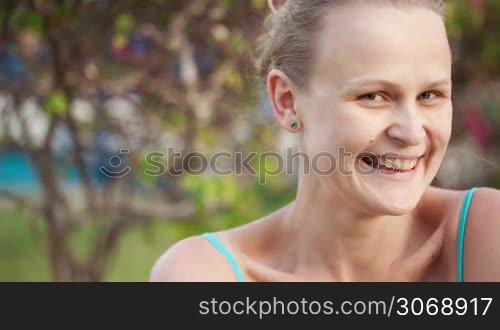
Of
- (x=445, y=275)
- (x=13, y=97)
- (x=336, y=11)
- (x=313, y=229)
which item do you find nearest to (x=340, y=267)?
(x=313, y=229)

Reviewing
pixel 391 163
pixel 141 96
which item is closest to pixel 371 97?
pixel 391 163

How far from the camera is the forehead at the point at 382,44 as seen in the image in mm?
1610

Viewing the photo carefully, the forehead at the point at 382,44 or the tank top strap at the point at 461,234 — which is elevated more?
the forehead at the point at 382,44

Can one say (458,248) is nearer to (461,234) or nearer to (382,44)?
(461,234)

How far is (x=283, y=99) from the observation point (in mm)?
1848

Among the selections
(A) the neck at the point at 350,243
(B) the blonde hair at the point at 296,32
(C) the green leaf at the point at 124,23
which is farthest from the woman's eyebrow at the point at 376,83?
(C) the green leaf at the point at 124,23

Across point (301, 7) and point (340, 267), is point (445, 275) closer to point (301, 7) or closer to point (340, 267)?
point (340, 267)

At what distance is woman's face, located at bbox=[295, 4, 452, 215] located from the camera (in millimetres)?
1617

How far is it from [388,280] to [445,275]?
0.13 metres

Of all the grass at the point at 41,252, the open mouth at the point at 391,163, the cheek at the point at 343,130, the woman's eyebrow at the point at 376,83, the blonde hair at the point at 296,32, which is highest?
the blonde hair at the point at 296,32

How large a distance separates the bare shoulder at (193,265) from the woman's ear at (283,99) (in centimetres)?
32

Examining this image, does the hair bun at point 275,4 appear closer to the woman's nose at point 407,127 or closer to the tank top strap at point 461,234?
the woman's nose at point 407,127

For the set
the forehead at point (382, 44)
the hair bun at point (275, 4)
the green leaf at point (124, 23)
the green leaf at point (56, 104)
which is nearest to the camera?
the forehead at point (382, 44)

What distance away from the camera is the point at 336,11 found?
67.5 inches
